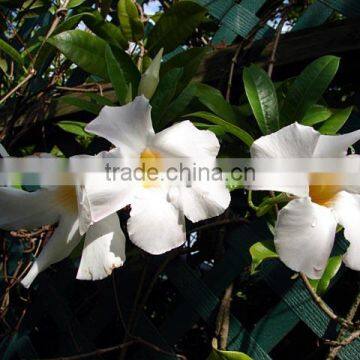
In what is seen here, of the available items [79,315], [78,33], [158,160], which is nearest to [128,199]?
[158,160]

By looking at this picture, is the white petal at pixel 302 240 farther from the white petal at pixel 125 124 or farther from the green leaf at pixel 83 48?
the green leaf at pixel 83 48

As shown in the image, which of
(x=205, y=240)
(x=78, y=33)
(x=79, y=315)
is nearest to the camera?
(x=78, y=33)

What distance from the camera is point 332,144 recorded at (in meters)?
0.60

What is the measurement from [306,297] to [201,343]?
58 centimetres

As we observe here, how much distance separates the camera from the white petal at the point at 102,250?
59 centimetres

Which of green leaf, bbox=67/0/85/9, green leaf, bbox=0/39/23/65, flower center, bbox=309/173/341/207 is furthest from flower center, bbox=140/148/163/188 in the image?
green leaf, bbox=67/0/85/9

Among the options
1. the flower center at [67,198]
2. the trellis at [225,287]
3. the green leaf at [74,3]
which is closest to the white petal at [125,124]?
the flower center at [67,198]

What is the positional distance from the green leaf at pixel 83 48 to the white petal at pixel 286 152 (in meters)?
0.45

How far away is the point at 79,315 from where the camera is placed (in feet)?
4.39

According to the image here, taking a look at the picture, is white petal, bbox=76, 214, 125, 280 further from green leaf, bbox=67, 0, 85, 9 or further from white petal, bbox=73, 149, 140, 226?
green leaf, bbox=67, 0, 85, 9

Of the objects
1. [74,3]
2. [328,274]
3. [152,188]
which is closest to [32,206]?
[152,188]

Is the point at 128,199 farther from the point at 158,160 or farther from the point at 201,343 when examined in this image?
the point at 201,343

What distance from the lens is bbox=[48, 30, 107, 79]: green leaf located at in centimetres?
87

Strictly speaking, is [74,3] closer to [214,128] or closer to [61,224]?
[214,128]
